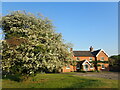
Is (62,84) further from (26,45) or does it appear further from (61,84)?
(26,45)

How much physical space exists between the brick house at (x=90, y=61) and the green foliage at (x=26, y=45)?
27909mm

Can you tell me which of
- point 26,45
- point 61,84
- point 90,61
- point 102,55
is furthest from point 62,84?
point 102,55

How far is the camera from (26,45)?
1647cm

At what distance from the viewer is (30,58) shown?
1588 centimetres

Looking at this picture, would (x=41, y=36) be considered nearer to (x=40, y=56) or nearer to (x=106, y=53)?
(x=40, y=56)

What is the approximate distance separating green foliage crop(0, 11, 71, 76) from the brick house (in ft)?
91.6

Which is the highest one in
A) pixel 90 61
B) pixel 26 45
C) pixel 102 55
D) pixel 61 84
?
pixel 26 45

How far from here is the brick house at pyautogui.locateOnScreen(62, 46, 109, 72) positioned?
152 ft

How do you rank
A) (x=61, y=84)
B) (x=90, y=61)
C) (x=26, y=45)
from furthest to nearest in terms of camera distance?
1. (x=90, y=61)
2. (x=26, y=45)
3. (x=61, y=84)

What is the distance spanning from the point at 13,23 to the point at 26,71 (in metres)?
7.71

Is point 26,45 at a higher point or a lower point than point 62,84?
higher

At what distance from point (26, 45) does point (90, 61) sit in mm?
36902

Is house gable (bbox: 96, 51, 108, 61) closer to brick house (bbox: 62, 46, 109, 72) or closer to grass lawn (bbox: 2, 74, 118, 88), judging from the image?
brick house (bbox: 62, 46, 109, 72)

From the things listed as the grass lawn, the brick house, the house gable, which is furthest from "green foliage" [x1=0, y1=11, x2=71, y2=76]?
the house gable
